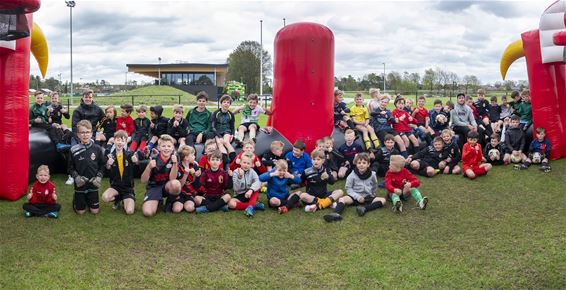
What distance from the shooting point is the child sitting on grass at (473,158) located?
23.7ft

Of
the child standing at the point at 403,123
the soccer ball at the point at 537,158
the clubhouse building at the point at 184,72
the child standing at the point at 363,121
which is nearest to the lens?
the child standing at the point at 363,121

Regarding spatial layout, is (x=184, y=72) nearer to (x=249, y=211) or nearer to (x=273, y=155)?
(x=273, y=155)

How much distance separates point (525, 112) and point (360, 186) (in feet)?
15.1

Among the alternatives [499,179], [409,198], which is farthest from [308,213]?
[499,179]

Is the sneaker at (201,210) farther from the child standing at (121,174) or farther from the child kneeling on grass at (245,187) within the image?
the child standing at (121,174)

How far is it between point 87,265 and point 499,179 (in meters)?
5.73

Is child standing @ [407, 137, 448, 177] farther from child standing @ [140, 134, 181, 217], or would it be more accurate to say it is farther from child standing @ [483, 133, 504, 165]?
child standing @ [140, 134, 181, 217]

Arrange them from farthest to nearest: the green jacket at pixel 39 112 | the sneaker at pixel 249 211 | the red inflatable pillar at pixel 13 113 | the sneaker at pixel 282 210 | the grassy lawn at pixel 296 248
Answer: the green jacket at pixel 39 112 → the red inflatable pillar at pixel 13 113 → the sneaker at pixel 282 210 → the sneaker at pixel 249 211 → the grassy lawn at pixel 296 248

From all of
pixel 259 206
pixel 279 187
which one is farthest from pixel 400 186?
pixel 259 206

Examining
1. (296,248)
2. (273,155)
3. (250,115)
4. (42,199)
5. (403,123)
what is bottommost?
(296,248)

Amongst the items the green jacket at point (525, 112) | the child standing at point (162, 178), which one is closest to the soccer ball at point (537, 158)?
the green jacket at point (525, 112)

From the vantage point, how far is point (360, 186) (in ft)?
19.3

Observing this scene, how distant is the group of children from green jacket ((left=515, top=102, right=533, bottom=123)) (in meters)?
1.16

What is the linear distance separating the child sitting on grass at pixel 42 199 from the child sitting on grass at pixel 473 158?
5.62m
